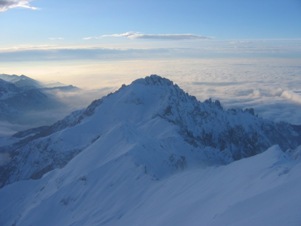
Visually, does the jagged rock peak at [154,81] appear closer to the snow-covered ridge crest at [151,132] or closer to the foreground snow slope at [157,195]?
the snow-covered ridge crest at [151,132]

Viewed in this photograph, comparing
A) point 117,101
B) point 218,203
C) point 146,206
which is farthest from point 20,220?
point 117,101

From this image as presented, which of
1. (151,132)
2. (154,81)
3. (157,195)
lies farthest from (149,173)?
(154,81)

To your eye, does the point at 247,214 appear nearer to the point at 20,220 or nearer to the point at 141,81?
the point at 20,220

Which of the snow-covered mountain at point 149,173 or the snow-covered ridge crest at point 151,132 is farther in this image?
the snow-covered ridge crest at point 151,132

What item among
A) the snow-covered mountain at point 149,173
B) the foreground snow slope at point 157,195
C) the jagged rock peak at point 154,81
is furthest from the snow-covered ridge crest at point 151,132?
the foreground snow slope at point 157,195

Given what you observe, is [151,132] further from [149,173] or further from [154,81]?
[154,81]

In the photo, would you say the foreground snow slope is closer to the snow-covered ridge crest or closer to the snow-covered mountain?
the snow-covered mountain

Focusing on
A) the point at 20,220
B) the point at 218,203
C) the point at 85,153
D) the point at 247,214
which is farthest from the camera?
the point at 85,153
